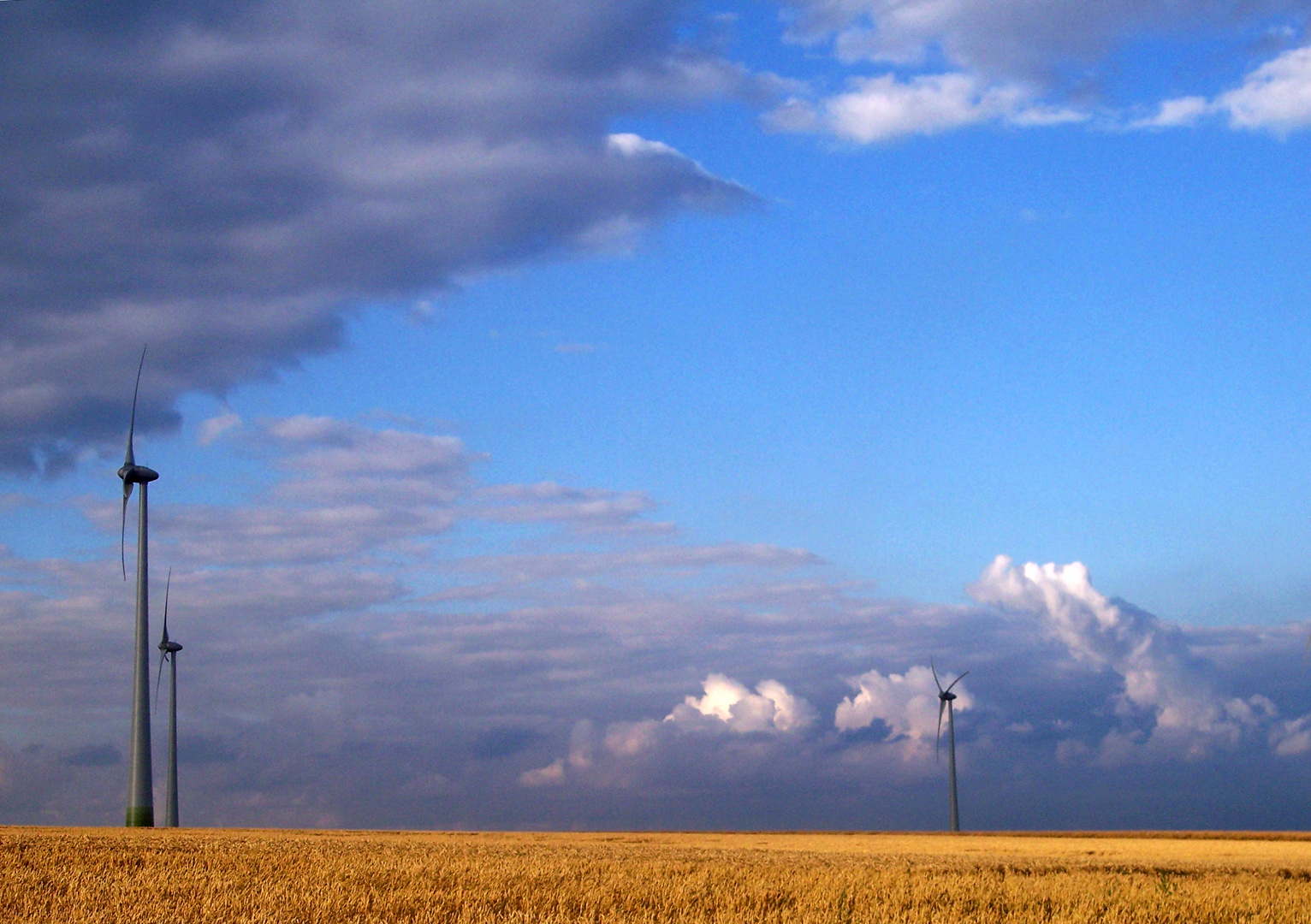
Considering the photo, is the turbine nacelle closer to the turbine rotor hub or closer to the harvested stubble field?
the turbine rotor hub

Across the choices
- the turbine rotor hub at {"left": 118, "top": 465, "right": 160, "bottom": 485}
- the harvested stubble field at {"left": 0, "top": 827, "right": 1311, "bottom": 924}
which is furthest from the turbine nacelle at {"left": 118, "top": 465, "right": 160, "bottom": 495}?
the harvested stubble field at {"left": 0, "top": 827, "right": 1311, "bottom": 924}

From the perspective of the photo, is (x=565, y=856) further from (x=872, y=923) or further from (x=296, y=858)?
(x=872, y=923)

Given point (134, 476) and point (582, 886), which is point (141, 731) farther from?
point (582, 886)

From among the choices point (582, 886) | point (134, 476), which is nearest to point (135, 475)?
point (134, 476)

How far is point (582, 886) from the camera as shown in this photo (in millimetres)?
36188

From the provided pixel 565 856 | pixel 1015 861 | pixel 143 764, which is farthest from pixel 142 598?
pixel 1015 861

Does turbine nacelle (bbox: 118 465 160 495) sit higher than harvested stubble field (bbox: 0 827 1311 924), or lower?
higher

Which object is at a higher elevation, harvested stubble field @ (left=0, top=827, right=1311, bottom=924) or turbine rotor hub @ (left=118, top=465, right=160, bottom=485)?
turbine rotor hub @ (left=118, top=465, right=160, bottom=485)

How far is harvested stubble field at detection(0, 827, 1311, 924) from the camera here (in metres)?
30.0

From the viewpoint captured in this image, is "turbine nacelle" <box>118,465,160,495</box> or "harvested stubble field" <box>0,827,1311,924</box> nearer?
"harvested stubble field" <box>0,827,1311,924</box>

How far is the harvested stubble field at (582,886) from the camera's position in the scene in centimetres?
3004

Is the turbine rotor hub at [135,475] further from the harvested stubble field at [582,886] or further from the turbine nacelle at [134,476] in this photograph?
the harvested stubble field at [582,886]

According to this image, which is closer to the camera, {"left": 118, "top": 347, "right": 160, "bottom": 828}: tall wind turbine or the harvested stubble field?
the harvested stubble field

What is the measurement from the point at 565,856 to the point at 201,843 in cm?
1582
